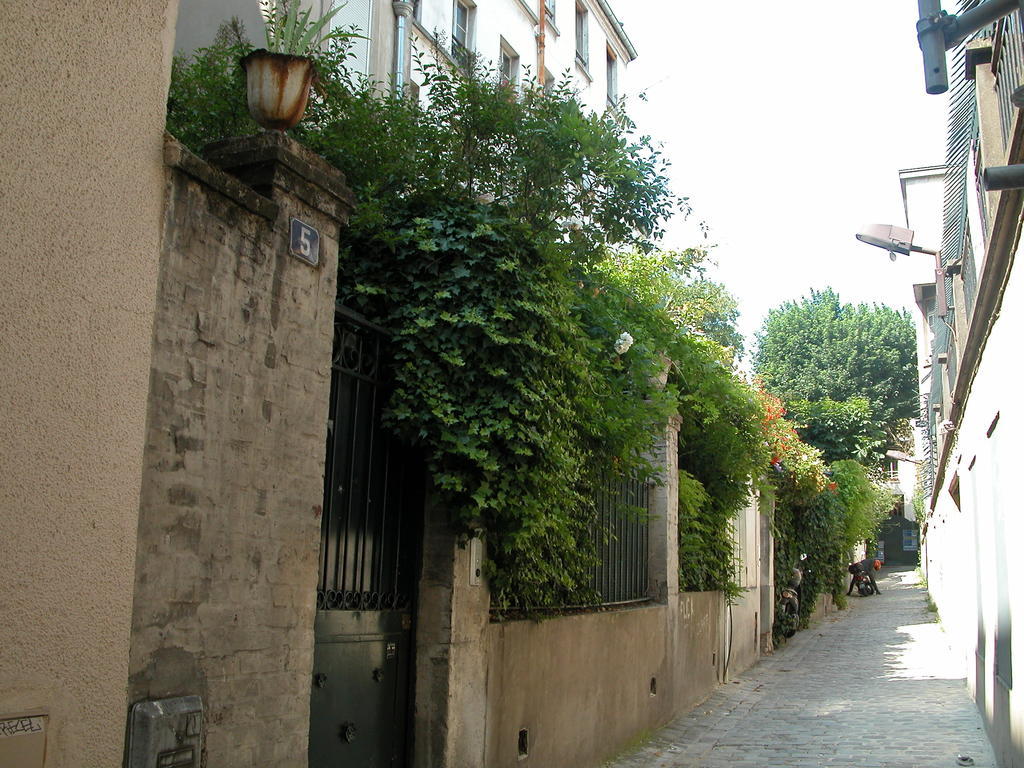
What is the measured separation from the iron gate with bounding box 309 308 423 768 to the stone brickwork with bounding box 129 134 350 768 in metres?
0.54

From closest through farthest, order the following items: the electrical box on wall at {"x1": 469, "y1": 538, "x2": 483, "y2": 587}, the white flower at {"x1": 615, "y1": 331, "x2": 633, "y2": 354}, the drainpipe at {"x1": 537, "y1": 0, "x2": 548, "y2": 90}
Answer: the electrical box on wall at {"x1": 469, "y1": 538, "x2": 483, "y2": 587} → the white flower at {"x1": 615, "y1": 331, "x2": 633, "y2": 354} → the drainpipe at {"x1": 537, "y1": 0, "x2": 548, "y2": 90}

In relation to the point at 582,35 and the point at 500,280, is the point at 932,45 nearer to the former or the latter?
the point at 500,280

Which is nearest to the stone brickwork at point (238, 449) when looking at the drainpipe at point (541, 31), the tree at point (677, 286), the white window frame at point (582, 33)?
the tree at point (677, 286)

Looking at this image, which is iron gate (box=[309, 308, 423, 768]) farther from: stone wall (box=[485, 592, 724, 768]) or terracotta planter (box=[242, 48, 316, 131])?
terracotta planter (box=[242, 48, 316, 131])

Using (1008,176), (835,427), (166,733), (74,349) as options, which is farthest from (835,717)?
(835,427)

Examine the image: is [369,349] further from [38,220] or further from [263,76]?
[38,220]

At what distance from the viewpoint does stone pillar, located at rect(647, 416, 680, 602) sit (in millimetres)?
10609

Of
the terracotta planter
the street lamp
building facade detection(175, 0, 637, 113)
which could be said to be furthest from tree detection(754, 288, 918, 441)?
the terracotta planter

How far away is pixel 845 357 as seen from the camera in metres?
43.5

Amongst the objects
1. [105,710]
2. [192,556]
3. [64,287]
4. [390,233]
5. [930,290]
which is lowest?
[105,710]

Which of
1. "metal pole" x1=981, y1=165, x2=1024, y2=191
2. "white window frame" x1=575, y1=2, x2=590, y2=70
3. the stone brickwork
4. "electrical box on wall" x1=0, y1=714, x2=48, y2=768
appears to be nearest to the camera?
"electrical box on wall" x1=0, y1=714, x2=48, y2=768

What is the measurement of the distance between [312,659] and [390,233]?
2531mm

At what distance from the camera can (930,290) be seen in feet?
91.5

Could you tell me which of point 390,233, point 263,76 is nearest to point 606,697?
point 390,233
